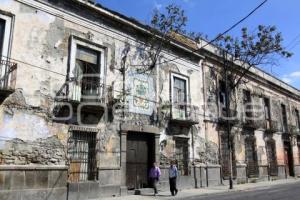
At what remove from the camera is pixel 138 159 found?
608 inches

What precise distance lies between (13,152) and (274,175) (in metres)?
19.6

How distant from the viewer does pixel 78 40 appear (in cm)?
1358

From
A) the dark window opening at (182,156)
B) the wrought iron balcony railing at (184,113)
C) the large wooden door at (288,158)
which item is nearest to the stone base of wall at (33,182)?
the wrought iron balcony railing at (184,113)

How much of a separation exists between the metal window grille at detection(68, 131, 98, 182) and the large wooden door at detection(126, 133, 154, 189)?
202cm

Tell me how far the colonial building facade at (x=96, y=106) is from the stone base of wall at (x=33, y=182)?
1.3 inches

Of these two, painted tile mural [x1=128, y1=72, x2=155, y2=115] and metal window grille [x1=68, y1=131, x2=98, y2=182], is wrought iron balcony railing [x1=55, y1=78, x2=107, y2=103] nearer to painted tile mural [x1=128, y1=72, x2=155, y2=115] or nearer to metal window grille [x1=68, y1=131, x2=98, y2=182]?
metal window grille [x1=68, y1=131, x2=98, y2=182]

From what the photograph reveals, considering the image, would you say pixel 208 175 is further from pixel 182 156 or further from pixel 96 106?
pixel 96 106

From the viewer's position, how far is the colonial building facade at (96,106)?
37.5 feet

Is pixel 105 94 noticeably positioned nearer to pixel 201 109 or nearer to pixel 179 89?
pixel 179 89

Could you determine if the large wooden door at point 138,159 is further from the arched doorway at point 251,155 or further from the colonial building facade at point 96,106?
the arched doorway at point 251,155

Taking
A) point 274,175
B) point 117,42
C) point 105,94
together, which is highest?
point 117,42

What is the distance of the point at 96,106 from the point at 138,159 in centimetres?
366

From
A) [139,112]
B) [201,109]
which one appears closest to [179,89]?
[201,109]

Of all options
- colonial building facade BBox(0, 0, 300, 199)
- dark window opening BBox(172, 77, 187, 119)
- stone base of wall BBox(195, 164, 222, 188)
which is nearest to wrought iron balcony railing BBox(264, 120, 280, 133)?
colonial building facade BBox(0, 0, 300, 199)
